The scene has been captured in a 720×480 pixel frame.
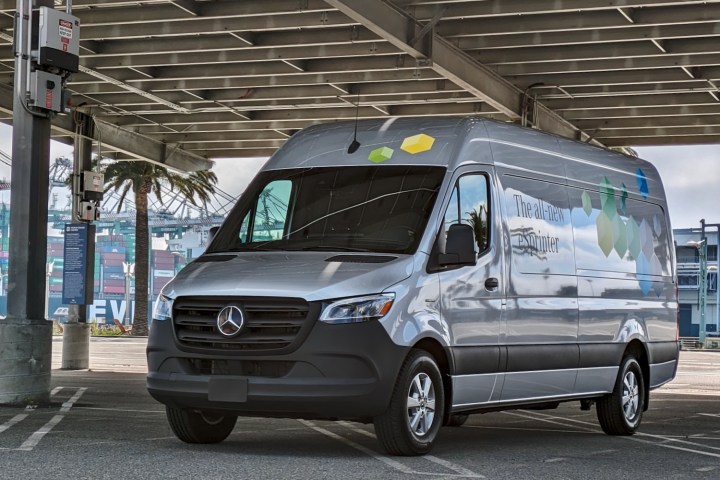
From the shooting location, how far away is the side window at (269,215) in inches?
400

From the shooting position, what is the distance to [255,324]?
29.3ft

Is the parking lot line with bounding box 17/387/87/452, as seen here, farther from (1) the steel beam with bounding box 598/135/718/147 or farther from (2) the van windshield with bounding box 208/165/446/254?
(1) the steel beam with bounding box 598/135/718/147

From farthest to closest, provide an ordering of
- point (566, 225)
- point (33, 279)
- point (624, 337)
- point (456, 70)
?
1. point (456, 70)
2. point (33, 279)
3. point (624, 337)
4. point (566, 225)

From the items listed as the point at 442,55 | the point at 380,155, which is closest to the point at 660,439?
the point at 380,155

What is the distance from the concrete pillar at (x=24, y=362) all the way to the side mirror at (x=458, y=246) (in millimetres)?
5358

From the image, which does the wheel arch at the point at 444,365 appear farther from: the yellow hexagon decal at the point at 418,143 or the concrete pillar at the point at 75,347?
the concrete pillar at the point at 75,347

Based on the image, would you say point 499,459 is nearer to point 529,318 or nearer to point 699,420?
point 529,318

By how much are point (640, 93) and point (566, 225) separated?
40.7 ft

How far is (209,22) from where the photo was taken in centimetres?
1959

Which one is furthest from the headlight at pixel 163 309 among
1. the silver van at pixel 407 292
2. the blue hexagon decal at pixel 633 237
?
the blue hexagon decal at pixel 633 237

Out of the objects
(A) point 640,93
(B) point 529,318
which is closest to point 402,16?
(A) point 640,93

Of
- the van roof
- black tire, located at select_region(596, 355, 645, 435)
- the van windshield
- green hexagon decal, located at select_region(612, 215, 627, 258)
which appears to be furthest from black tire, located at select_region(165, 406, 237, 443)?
green hexagon decal, located at select_region(612, 215, 627, 258)

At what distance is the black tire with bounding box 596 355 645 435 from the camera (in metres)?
12.2

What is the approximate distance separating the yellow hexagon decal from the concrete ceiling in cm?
635
